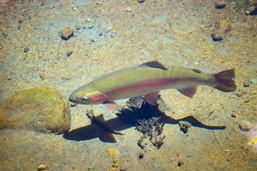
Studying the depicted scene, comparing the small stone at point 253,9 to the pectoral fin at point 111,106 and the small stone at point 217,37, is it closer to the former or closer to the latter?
the small stone at point 217,37

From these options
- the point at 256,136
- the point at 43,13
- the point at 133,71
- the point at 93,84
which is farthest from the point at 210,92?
the point at 43,13

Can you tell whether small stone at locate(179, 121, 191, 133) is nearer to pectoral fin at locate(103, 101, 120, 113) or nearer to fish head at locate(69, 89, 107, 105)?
pectoral fin at locate(103, 101, 120, 113)

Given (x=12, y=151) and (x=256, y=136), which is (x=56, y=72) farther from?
(x=256, y=136)

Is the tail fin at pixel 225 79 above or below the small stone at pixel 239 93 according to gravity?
above

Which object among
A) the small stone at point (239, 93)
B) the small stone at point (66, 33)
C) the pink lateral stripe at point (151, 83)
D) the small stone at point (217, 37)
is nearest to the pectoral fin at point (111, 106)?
the pink lateral stripe at point (151, 83)

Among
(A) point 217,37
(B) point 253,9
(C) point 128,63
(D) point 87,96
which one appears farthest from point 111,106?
(B) point 253,9

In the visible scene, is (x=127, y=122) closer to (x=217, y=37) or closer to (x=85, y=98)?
(x=85, y=98)
